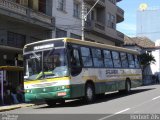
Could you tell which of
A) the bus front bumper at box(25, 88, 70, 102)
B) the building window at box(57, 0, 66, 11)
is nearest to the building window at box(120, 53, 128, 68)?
the bus front bumper at box(25, 88, 70, 102)

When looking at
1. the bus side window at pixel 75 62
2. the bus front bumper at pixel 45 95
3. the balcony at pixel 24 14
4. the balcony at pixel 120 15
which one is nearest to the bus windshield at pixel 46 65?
the bus side window at pixel 75 62

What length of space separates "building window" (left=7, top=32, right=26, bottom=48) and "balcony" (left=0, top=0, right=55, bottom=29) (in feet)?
5.07

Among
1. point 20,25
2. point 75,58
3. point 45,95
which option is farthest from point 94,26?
point 45,95

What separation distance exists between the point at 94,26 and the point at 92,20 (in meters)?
0.65

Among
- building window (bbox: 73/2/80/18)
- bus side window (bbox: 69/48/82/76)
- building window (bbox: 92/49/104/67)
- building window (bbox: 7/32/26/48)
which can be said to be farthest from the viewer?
building window (bbox: 73/2/80/18)

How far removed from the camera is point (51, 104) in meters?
22.0

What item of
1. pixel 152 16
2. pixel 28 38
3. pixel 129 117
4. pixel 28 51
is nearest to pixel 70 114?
pixel 129 117

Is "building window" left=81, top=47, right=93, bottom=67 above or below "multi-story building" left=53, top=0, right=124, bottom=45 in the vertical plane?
below

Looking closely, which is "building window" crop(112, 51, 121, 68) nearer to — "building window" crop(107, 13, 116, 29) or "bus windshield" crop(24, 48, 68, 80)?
"bus windshield" crop(24, 48, 68, 80)

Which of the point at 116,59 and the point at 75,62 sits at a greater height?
the point at 116,59

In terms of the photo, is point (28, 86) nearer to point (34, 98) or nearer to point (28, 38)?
point (34, 98)

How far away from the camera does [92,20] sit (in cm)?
4309

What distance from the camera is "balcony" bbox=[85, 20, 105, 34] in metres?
42.1

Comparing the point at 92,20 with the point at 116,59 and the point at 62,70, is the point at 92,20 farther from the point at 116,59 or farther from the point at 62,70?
the point at 62,70
